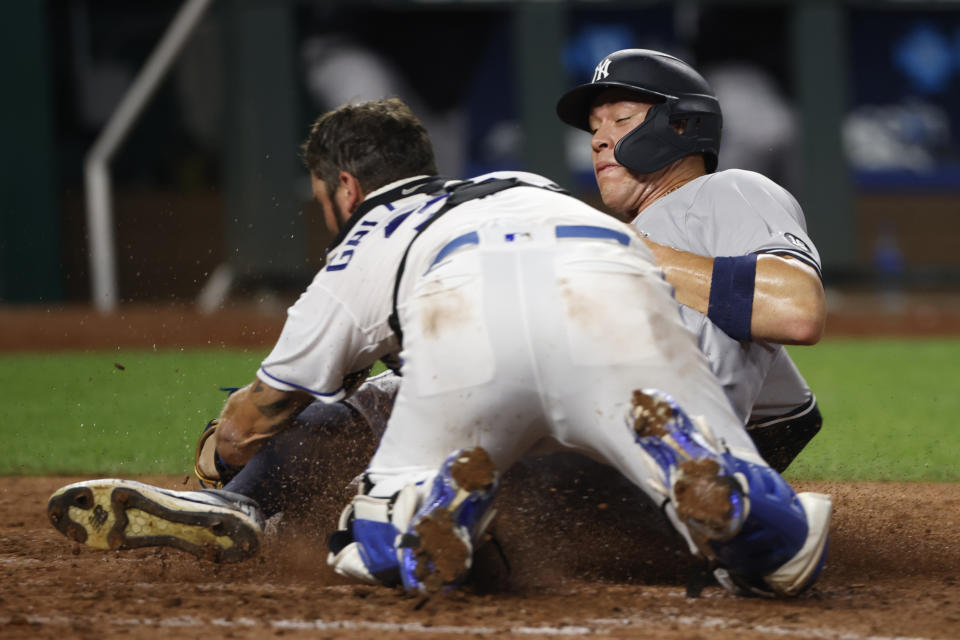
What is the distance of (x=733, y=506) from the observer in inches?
116

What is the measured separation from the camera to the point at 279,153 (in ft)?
63.0

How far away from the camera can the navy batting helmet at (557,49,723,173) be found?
4195 mm

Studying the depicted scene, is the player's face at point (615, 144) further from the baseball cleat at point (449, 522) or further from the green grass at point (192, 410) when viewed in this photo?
the green grass at point (192, 410)

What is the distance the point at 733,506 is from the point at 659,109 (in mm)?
1699

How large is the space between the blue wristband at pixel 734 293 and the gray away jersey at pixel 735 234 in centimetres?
8

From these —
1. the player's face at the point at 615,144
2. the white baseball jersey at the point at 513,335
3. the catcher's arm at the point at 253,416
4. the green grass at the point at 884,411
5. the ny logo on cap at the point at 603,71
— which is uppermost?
the ny logo on cap at the point at 603,71

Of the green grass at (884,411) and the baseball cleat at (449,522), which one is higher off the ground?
the baseball cleat at (449,522)

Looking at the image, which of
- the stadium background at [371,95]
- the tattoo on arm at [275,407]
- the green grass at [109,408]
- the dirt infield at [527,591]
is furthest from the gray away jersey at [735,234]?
the stadium background at [371,95]

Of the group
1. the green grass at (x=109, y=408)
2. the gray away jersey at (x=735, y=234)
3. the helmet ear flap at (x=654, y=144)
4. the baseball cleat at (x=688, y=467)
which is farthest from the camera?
the green grass at (x=109, y=408)

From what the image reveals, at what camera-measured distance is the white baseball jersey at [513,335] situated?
313 centimetres

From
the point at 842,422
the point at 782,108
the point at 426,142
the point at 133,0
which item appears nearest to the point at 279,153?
the point at 133,0

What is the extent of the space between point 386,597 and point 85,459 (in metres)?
4.01

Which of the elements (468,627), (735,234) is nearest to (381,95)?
(735,234)

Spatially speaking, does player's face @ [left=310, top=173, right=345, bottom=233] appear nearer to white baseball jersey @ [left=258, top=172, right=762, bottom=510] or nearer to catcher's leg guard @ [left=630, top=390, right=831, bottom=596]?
white baseball jersey @ [left=258, top=172, right=762, bottom=510]
